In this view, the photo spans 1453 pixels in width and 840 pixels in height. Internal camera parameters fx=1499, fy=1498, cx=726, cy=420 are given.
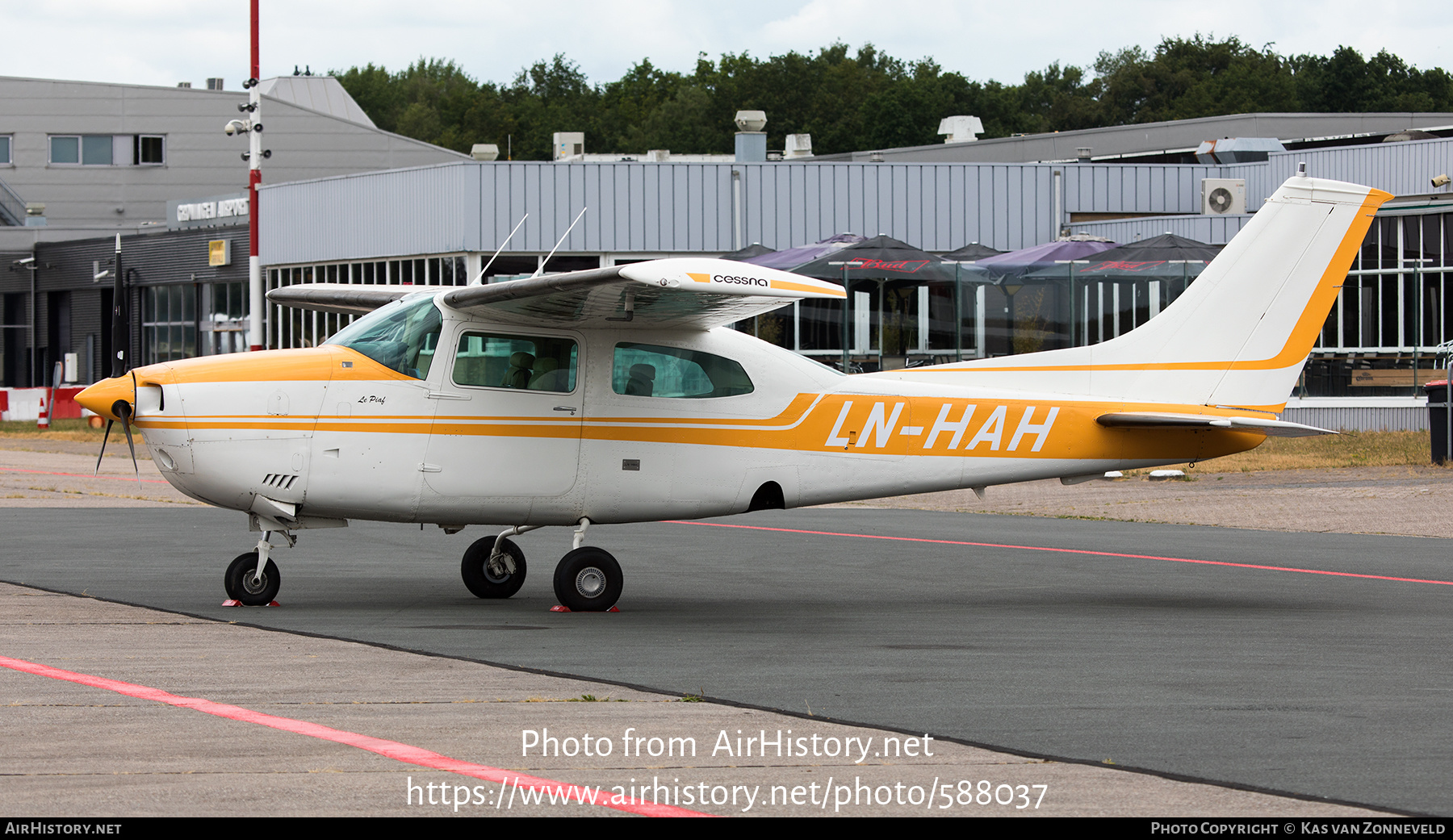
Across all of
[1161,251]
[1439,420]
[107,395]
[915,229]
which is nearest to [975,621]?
[107,395]

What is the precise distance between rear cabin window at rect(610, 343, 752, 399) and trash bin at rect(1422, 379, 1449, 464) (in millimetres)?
15747

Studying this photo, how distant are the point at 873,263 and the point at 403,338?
17.7m

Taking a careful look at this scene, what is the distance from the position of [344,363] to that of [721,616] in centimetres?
313

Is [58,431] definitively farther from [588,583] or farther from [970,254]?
[588,583]

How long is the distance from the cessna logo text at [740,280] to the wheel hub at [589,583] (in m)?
2.59

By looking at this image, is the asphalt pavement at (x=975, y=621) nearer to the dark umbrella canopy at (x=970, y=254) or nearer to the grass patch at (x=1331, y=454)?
the grass patch at (x=1331, y=454)

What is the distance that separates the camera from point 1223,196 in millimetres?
35625

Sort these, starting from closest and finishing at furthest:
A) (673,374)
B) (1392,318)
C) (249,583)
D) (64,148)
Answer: (249,583) → (673,374) → (1392,318) → (64,148)

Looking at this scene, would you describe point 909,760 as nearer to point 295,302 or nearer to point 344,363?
point 344,363

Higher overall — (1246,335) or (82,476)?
(1246,335)

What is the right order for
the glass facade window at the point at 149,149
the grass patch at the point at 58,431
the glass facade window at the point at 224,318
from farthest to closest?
1. the glass facade window at the point at 149,149
2. the glass facade window at the point at 224,318
3. the grass patch at the point at 58,431

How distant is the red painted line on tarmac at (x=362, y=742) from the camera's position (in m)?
5.34

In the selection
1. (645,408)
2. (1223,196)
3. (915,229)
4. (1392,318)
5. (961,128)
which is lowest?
(645,408)

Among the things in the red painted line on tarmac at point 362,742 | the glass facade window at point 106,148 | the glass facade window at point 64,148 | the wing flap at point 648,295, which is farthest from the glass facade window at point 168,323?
the red painted line on tarmac at point 362,742
